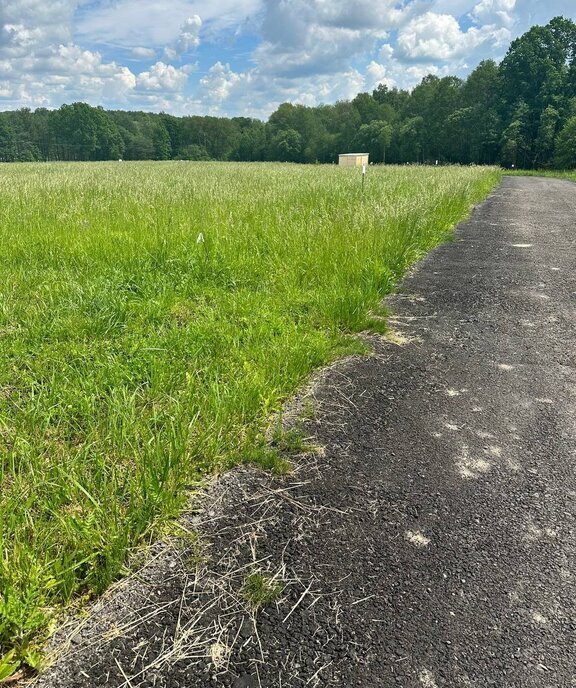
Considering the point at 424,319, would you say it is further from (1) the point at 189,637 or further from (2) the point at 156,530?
(1) the point at 189,637

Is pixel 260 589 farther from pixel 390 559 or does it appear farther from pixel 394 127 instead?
pixel 394 127

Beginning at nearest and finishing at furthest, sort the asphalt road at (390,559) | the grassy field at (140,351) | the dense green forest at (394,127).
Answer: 1. the asphalt road at (390,559)
2. the grassy field at (140,351)
3. the dense green forest at (394,127)

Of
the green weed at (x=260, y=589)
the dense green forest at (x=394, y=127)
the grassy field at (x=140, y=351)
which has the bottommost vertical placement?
the green weed at (x=260, y=589)

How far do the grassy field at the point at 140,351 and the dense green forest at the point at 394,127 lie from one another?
4593cm

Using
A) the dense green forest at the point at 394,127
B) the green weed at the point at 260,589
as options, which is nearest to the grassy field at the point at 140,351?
the green weed at the point at 260,589

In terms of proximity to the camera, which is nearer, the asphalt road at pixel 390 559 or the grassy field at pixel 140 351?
the asphalt road at pixel 390 559

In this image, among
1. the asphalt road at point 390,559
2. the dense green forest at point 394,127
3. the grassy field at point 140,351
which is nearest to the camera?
the asphalt road at point 390,559

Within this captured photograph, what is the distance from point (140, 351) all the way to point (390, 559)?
8.19ft

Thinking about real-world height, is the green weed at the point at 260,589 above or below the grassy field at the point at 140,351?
below

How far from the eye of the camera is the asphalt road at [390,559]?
152 cm

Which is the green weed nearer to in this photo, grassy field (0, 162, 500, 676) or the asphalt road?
the asphalt road

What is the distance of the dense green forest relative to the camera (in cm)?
5372

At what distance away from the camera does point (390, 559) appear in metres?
1.92

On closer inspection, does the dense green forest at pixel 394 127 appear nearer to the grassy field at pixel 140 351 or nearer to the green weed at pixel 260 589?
the grassy field at pixel 140 351
